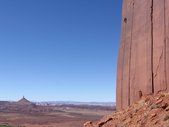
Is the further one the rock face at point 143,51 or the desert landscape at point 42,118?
the desert landscape at point 42,118

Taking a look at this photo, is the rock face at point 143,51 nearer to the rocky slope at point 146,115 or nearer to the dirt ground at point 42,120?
the rocky slope at point 146,115

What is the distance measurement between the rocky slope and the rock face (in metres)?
0.55

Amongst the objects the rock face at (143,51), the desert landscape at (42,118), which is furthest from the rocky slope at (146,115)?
the desert landscape at (42,118)

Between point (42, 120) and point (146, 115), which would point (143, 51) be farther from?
point (42, 120)

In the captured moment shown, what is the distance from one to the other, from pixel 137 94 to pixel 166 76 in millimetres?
2685

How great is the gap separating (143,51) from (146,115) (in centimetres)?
368

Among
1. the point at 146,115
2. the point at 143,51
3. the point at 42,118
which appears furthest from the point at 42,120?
the point at 146,115

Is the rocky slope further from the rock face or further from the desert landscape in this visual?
the desert landscape

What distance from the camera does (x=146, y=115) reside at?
39.9 feet

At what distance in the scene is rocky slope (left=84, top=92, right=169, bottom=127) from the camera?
11.1 metres

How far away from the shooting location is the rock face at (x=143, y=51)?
13.4 metres

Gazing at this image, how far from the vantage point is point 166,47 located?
13.0m

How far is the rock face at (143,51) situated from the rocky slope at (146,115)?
55 centimetres

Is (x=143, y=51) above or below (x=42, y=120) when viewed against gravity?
above
